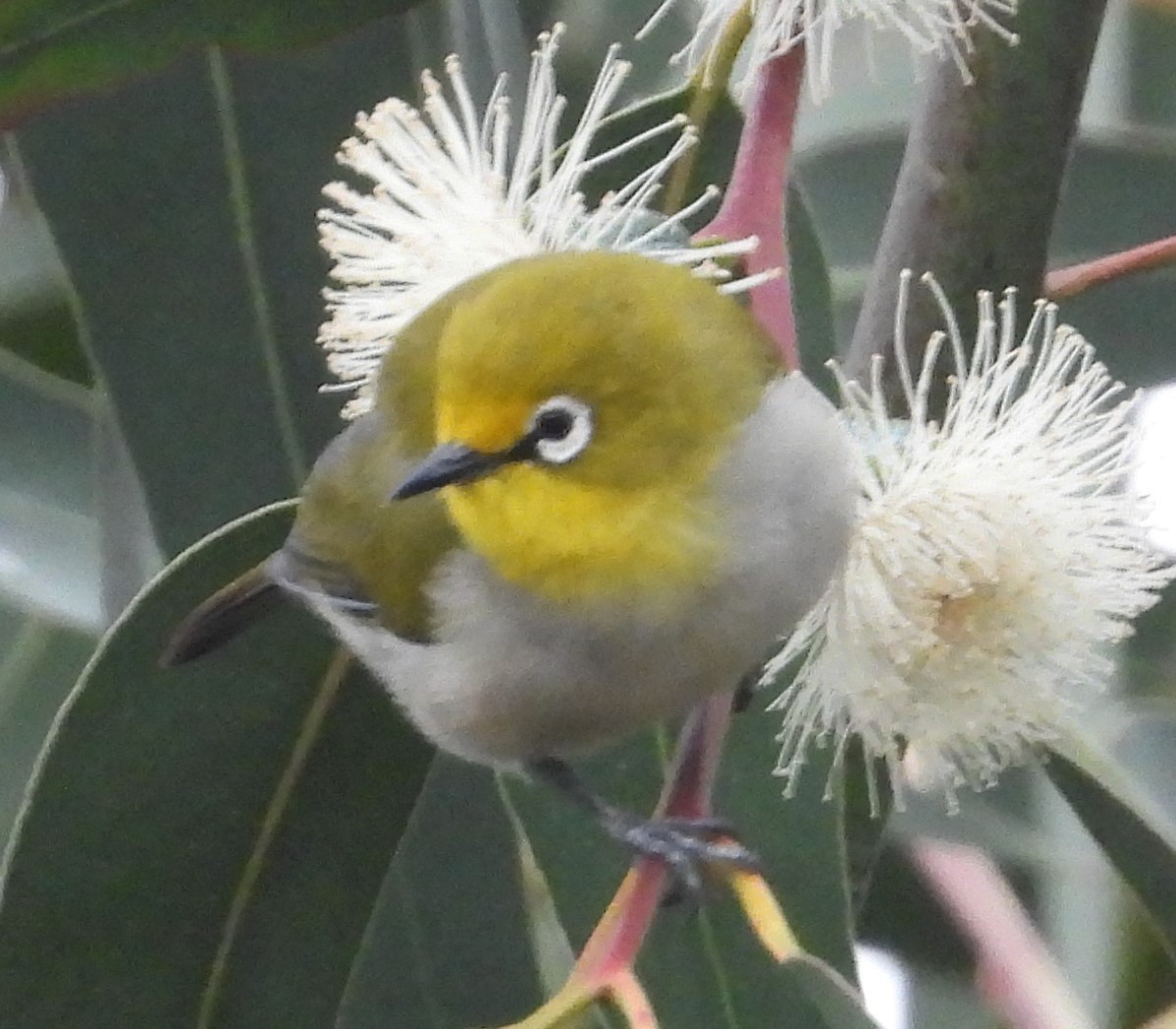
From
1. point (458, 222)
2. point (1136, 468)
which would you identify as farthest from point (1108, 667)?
point (458, 222)

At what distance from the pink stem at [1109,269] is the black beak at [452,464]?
353mm

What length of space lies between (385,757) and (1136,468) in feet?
1.37

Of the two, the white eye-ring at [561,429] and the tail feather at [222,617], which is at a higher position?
the white eye-ring at [561,429]

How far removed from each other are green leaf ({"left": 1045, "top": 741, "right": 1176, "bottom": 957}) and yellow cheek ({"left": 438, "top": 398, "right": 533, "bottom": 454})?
458 mm

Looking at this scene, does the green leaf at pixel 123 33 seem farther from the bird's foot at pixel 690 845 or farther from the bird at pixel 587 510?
the bird's foot at pixel 690 845

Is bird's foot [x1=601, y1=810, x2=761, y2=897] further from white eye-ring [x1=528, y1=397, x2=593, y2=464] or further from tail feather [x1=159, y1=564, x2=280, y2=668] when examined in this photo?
tail feather [x1=159, y1=564, x2=280, y2=668]

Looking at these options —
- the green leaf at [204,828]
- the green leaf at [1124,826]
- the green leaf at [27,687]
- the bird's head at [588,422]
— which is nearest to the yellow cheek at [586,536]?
the bird's head at [588,422]

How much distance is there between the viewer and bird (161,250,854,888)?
652 mm

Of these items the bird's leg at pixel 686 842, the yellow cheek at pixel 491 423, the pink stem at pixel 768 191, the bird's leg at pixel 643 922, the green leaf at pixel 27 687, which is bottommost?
the green leaf at pixel 27 687

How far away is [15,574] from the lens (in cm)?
117

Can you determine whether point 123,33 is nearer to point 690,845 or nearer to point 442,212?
point 442,212

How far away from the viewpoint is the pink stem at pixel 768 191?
69 cm

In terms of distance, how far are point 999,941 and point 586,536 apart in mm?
564

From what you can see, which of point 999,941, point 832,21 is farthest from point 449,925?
point 832,21
